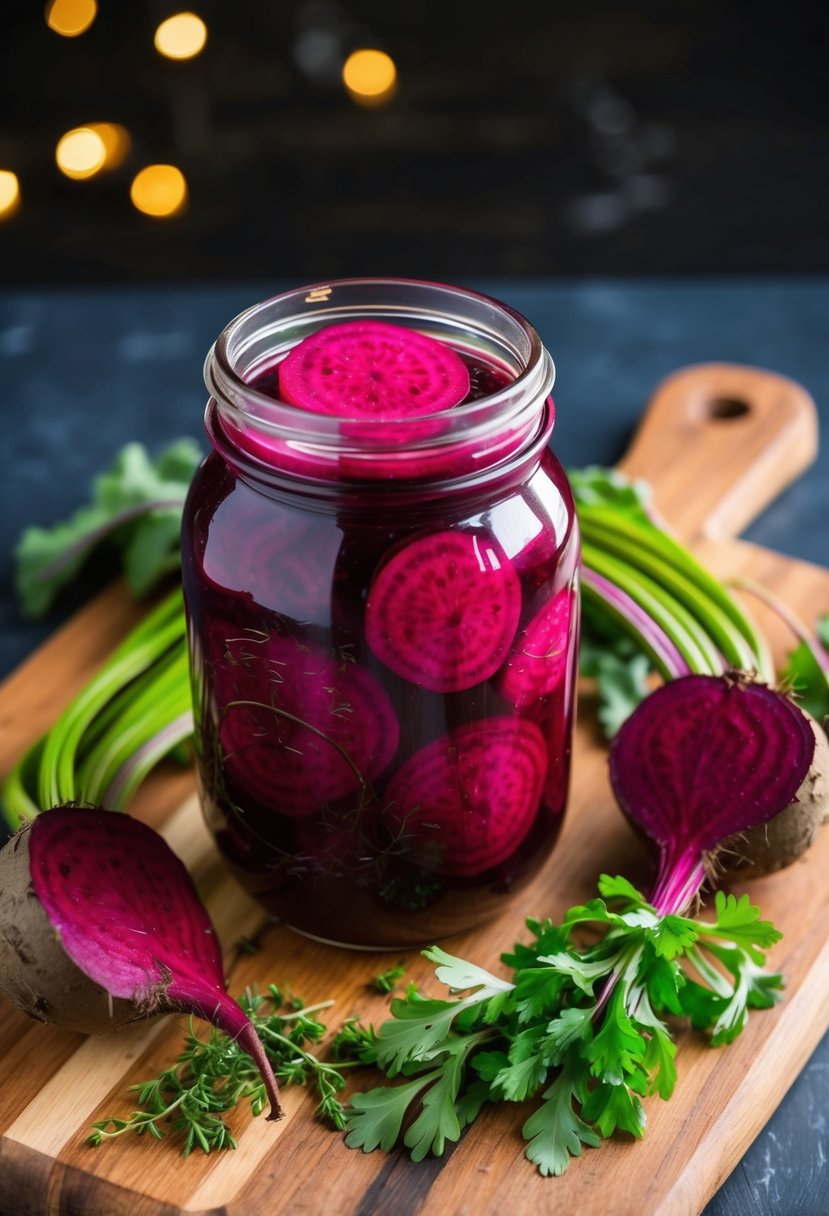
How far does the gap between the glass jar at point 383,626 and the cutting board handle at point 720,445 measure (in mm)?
834

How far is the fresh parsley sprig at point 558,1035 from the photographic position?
1.46 meters

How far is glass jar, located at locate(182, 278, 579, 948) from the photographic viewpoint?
139 cm

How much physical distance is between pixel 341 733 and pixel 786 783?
0.53 meters

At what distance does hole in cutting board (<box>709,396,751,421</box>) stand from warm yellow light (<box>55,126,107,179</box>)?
6.27 ft

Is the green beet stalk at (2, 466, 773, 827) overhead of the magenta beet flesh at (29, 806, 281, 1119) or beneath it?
beneath

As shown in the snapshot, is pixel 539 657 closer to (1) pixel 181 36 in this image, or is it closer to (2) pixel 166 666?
(2) pixel 166 666

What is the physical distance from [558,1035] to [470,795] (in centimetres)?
26

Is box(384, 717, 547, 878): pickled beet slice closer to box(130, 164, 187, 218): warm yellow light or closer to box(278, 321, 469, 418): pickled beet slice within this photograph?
box(278, 321, 469, 418): pickled beet slice

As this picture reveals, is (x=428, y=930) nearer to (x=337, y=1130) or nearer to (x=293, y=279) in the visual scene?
(x=337, y=1130)

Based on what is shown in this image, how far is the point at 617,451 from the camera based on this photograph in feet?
8.64

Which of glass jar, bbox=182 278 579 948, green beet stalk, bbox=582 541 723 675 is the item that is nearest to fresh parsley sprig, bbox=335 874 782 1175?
glass jar, bbox=182 278 579 948

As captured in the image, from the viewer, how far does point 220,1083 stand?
1532mm

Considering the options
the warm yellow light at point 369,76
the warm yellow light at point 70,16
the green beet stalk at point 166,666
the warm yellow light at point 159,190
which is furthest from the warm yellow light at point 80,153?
the green beet stalk at point 166,666

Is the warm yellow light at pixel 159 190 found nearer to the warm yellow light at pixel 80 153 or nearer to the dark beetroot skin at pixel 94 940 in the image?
the warm yellow light at pixel 80 153
